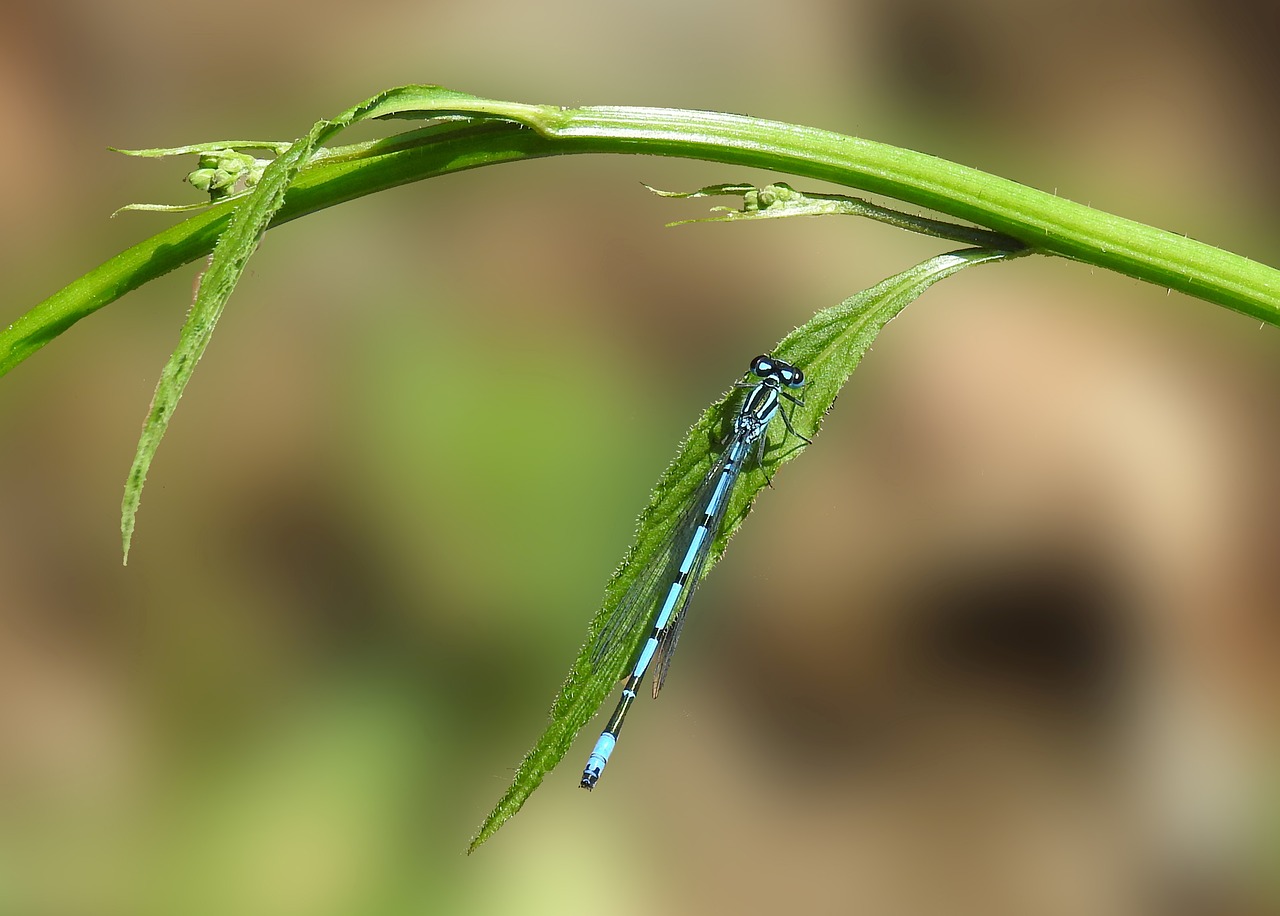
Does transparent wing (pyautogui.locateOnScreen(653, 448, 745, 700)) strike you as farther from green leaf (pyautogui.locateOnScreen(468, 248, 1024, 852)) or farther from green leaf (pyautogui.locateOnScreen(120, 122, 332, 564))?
green leaf (pyautogui.locateOnScreen(120, 122, 332, 564))

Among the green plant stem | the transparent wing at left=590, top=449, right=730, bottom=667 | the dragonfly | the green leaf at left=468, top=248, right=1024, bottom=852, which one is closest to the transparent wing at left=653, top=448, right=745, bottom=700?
the dragonfly

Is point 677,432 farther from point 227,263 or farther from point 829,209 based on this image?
point 227,263

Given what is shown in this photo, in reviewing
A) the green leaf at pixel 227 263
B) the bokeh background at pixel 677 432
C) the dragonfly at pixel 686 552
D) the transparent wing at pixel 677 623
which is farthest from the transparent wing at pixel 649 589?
the bokeh background at pixel 677 432

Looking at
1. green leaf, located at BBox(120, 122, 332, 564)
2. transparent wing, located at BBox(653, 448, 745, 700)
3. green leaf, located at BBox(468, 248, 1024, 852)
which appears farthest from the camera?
transparent wing, located at BBox(653, 448, 745, 700)

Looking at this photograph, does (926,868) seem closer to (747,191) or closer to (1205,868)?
(1205,868)

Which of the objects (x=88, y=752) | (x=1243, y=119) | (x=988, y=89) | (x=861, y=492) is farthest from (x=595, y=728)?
(x=1243, y=119)

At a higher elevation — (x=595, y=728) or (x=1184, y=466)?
(x=1184, y=466)

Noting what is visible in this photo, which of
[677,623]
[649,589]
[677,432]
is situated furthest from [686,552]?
[677,432]

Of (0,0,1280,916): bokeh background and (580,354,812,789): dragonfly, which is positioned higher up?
(0,0,1280,916): bokeh background
